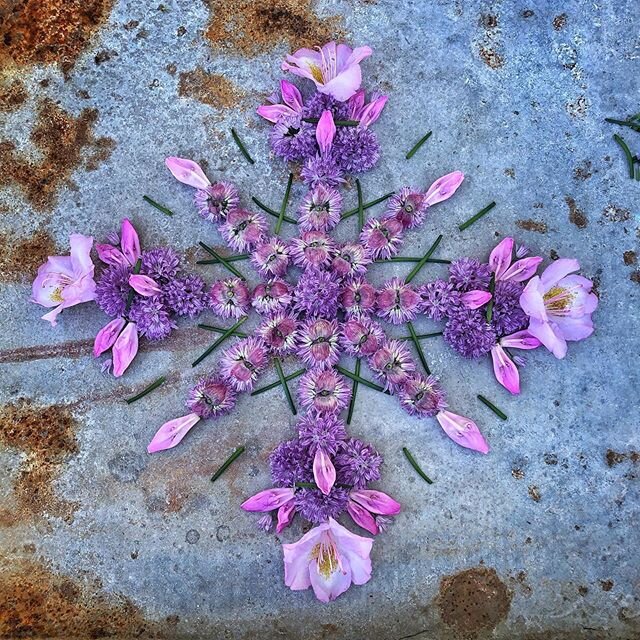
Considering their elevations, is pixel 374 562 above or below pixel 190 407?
below

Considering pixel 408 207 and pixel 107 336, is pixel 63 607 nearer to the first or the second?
pixel 107 336

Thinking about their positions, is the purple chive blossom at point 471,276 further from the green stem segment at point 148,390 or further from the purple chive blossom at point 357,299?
the green stem segment at point 148,390

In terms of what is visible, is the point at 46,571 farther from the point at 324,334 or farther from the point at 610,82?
the point at 610,82

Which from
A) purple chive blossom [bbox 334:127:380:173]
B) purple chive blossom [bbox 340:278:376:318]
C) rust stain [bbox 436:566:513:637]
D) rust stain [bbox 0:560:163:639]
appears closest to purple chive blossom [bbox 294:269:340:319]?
purple chive blossom [bbox 340:278:376:318]

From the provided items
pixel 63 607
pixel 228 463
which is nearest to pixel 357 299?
pixel 228 463

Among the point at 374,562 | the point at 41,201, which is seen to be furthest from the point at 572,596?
the point at 41,201
